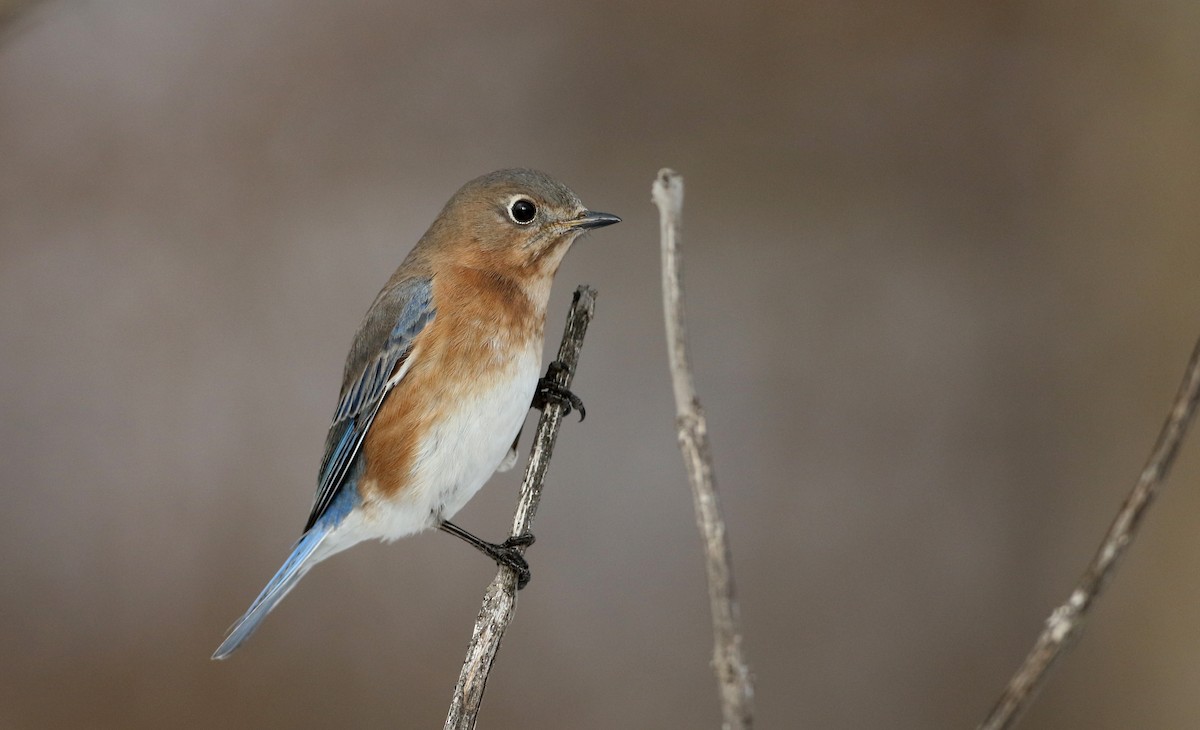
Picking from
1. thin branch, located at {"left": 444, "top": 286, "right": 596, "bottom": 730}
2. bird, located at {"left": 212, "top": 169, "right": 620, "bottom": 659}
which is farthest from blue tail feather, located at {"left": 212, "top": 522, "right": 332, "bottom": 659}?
thin branch, located at {"left": 444, "top": 286, "right": 596, "bottom": 730}

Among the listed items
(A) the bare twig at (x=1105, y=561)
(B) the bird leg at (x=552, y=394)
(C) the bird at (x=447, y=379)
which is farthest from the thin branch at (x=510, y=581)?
(A) the bare twig at (x=1105, y=561)

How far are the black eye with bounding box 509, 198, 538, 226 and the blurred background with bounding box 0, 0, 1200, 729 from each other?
731mm

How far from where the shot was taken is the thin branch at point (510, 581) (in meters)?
1.39

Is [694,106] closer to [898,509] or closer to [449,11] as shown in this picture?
[449,11]

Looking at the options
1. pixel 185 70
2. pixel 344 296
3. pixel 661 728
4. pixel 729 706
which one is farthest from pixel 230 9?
pixel 729 706

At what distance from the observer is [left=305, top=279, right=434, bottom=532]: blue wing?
6.97ft

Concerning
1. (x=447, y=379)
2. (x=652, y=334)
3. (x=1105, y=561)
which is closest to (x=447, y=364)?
(x=447, y=379)

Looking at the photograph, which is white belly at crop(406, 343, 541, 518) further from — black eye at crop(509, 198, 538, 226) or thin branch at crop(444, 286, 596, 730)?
black eye at crop(509, 198, 538, 226)

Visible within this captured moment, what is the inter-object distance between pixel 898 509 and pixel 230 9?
2399 mm

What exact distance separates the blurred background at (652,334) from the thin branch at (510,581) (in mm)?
970

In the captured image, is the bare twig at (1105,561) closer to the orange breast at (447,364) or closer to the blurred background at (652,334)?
the orange breast at (447,364)

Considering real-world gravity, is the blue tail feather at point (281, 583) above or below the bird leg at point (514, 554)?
below

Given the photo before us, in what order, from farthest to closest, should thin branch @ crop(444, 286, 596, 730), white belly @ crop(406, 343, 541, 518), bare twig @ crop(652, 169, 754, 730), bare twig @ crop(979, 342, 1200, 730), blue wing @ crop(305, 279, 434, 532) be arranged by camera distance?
1. blue wing @ crop(305, 279, 434, 532)
2. white belly @ crop(406, 343, 541, 518)
3. thin branch @ crop(444, 286, 596, 730)
4. bare twig @ crop(652, 169, 754, 730)
5. bare twig @ crop(979, 342, 1200, 730)

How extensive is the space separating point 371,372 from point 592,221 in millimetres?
571
